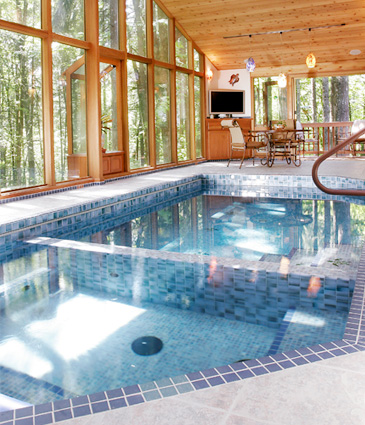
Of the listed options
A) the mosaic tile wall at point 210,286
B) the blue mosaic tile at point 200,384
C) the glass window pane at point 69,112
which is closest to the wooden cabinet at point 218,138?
the glass window pane at point 69,112

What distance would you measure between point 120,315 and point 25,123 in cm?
400

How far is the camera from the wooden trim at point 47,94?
21.0 feet

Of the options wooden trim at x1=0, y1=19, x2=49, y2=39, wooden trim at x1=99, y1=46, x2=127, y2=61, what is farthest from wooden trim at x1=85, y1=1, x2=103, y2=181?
wooden trim at x1=0, y1=19, x2=49, y2=39

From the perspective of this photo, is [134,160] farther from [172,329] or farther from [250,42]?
[172,329]

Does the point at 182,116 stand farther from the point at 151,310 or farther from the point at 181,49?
the point at 151,310

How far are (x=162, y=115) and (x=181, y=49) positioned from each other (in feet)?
5.94

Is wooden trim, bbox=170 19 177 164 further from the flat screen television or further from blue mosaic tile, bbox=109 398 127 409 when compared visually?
blue mosaic tile, bbox=109 398 127 409

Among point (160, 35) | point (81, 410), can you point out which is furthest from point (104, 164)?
point (81, 410)

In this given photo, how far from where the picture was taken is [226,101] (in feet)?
40.1

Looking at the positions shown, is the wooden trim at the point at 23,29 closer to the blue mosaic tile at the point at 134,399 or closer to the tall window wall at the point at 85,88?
the tall window wall at the point at 85,88

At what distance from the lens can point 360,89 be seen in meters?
17.4

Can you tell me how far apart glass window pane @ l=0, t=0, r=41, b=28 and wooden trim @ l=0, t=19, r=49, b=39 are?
0.06m

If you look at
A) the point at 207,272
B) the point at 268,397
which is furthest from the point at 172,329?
the point at 268,397

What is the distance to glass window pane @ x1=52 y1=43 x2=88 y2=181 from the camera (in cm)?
682
